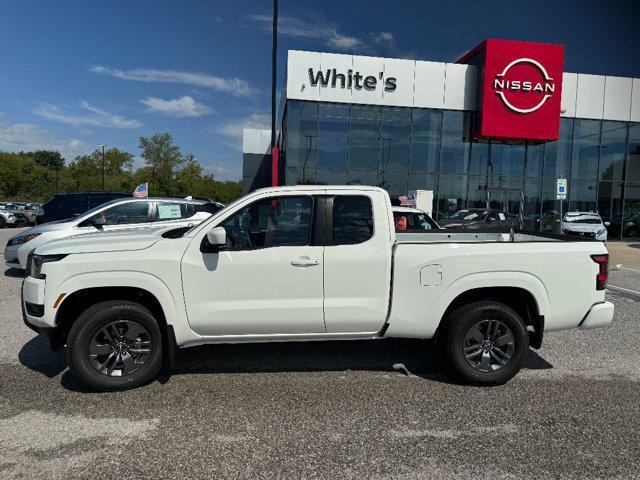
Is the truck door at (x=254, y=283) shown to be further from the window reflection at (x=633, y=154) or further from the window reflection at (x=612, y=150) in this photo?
the window reflection at (x=633, y=154)

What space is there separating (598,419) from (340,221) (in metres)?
2.66

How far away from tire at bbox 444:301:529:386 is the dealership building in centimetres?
1780

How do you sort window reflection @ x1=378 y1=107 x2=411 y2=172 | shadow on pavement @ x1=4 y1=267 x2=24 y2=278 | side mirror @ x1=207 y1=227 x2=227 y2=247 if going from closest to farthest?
side mirror @ x1=207 y1=227 x2=227 y2=247 → shadow on pavement @ x1=4 y1=267 x2=24 y2=278 → window reflection @ x1=378 y1=107 x2=411 y2=172

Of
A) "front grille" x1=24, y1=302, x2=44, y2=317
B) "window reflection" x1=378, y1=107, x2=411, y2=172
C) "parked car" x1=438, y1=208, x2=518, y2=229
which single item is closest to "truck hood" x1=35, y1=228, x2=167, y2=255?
"front grille" x1=24, y1=302, x2=44, y2=317

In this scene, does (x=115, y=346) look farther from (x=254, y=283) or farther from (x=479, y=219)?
(x=479, y=219)

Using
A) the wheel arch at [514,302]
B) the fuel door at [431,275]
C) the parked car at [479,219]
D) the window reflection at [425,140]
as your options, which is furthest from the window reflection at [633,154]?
the fuel door at [431,275]

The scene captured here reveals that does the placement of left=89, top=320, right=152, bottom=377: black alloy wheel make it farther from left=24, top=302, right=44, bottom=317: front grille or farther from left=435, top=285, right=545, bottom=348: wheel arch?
left=435, top=285, right=545, bottom=348: wheel arch

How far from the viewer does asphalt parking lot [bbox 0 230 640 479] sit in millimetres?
2883

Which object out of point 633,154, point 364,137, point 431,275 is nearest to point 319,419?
point 431,275

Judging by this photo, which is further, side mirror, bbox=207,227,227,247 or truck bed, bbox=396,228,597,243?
truck bed, bbox=396,228,597,243

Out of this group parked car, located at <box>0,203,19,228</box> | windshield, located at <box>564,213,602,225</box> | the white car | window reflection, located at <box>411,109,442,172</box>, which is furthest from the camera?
parked car, located at <box>0,203,19,228</box>

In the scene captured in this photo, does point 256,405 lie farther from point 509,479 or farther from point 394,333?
point 509,479

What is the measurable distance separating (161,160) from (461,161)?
3668cm

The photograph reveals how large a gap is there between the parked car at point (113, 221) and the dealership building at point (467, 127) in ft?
41.2
